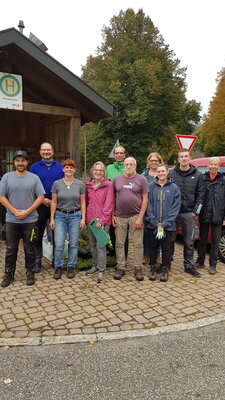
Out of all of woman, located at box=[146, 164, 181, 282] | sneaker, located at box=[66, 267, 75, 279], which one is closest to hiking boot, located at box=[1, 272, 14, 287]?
sneaker, located at box=[66, 267, 75, 279]

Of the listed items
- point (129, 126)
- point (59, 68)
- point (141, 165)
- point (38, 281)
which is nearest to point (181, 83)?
point (129, 126)

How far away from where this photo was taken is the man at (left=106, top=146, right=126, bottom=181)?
5258 mm

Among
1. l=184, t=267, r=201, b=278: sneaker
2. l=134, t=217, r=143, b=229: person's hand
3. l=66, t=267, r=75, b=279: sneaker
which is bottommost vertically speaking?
l=184, t=267, r=201, b=278: sneaker

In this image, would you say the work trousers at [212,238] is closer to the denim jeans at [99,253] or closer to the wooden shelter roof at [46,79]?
the denim jeans at [99,253]

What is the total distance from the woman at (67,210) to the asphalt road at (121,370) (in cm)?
185

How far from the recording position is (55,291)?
14.5ft

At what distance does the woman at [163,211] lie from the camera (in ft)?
15.6

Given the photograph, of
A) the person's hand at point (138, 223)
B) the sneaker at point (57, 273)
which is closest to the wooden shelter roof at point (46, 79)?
the person's hand at point (138, 223)

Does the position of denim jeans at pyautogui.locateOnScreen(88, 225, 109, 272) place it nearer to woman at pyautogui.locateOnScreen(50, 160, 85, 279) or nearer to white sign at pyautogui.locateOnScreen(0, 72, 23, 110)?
woman at pyautogui.locateOnScreen(50, 160, 85, 279)

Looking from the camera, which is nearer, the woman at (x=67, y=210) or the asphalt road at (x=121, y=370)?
the asphalt road at (x=121, y=370)

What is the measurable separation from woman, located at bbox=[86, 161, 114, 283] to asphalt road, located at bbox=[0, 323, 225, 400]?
5.64ft

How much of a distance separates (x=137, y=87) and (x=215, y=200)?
2162cm

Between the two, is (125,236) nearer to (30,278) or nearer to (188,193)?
(188,193)

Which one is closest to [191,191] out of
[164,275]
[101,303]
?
[164,275]
